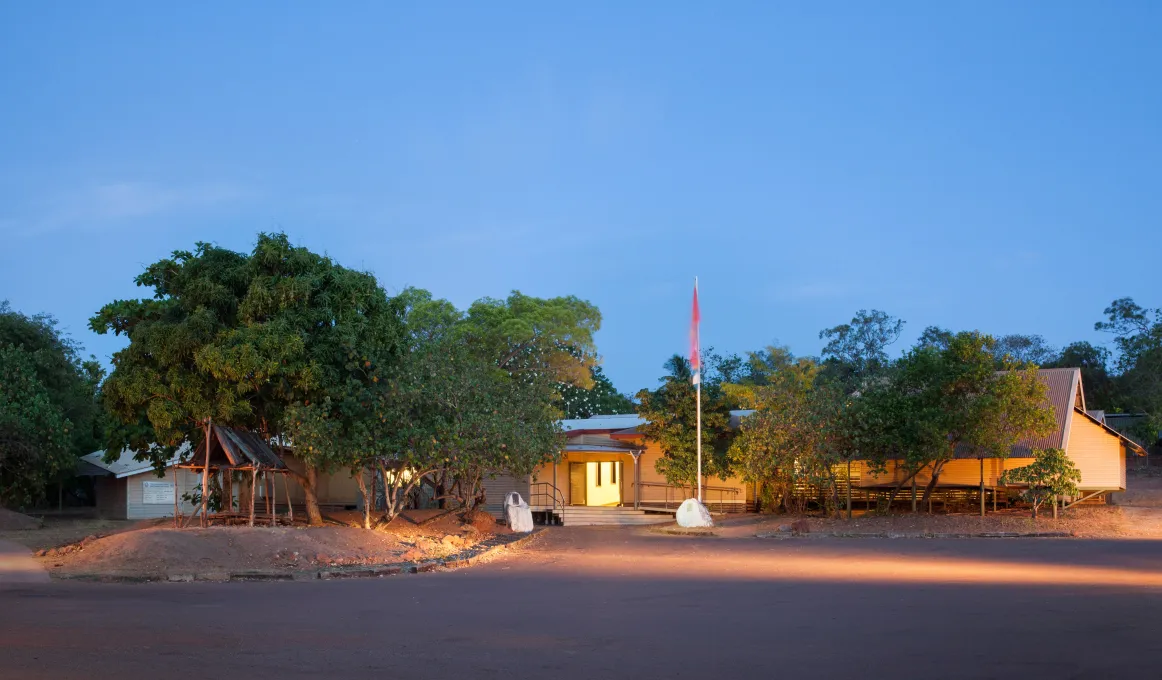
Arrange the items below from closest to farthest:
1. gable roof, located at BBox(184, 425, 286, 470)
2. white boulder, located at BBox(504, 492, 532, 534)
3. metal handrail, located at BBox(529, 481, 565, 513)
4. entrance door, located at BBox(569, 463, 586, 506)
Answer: gable roof, located at BBox(184, 425, 286, 470)
white boulder, located at BBox(504, 492, 532, 534)
metal handrail, located at BBox(529, 481, 565, 513)
entrance door, located at BBox(569, 463, 586, 506)

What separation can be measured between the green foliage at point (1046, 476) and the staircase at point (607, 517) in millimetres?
12244

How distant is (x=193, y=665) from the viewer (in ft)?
29.7

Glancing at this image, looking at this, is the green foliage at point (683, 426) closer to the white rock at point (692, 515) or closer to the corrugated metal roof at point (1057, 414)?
the white rock at point (692, 515)

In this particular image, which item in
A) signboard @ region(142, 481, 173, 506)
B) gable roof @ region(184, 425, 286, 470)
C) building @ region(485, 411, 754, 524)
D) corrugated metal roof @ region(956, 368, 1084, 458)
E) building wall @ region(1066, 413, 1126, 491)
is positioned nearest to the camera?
gable roof @ region(184, 425, 286, 470)

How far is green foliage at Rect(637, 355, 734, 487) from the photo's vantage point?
3834 cm

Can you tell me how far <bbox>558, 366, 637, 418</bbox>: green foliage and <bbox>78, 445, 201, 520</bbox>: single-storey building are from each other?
2914 centimetres

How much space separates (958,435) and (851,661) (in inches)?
992

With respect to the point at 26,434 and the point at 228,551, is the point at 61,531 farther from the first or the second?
the point at 228,551

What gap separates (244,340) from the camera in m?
Answer: 23.3

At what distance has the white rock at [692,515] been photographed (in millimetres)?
33781

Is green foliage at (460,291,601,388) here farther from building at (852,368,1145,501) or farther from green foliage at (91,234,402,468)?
green foliage at (91,234,402,468)

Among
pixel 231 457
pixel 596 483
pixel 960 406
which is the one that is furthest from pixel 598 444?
pixel 231 457

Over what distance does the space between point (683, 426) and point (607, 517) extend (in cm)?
449

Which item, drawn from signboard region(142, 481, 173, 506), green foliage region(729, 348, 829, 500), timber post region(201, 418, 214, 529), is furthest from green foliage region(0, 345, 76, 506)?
green foliage region(729, 348, 829, 500)
